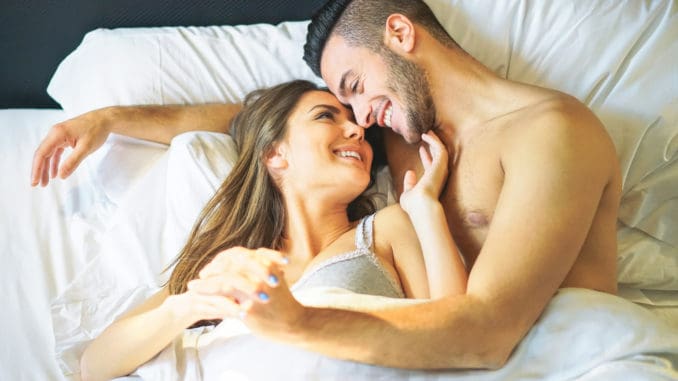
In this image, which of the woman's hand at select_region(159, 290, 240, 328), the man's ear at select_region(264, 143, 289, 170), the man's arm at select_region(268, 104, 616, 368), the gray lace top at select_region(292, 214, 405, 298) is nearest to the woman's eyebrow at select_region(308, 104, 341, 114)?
the man's ear at select_region(264, 143, 289, 170)

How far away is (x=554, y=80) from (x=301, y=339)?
0.92 meters

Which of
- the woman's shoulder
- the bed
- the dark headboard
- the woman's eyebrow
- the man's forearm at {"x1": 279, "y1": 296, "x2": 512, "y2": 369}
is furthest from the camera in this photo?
the dark headboard

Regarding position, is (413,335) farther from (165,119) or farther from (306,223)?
(165,119)

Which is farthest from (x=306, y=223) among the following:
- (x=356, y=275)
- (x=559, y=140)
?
(x=559, y=140)

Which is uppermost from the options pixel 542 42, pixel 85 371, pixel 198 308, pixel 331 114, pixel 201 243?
pixel 542 42

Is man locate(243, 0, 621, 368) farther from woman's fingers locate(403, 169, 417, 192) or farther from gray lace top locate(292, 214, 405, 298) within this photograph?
gray lace top locate(292, 214, 405, 298)

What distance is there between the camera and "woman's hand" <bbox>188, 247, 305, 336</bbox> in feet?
3.35

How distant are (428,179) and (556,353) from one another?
1.42 ft

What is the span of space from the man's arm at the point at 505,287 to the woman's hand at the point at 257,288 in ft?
0.10

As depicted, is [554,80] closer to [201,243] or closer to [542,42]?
[542,42]

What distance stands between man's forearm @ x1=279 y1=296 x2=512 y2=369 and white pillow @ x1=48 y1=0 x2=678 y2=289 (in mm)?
539

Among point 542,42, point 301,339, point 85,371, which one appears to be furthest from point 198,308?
point 542,42

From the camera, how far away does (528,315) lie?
1215mm

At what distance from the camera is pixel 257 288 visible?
1017 millimetres
